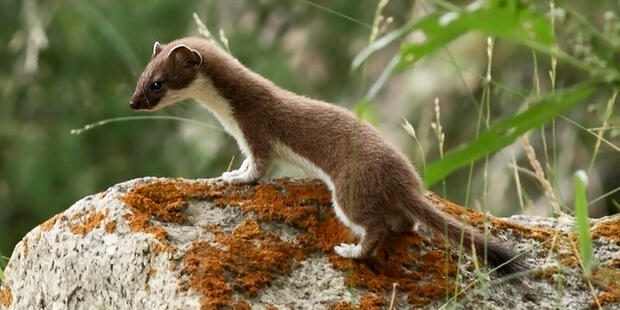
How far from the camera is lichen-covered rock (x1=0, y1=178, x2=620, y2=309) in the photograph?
3312 mm

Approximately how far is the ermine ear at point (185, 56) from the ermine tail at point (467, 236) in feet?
3.70

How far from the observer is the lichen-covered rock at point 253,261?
331cm

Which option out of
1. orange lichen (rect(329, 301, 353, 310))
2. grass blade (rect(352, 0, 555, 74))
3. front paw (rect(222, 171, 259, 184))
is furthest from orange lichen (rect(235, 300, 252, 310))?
grass blade (rect(352, 0, 555, 74))

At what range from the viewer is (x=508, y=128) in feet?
7.70

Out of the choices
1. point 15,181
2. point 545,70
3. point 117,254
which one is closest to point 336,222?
point 117,254

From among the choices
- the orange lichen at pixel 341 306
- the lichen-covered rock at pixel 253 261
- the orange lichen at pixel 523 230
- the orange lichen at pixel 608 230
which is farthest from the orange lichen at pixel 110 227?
the orange lichen at pixel 608 230

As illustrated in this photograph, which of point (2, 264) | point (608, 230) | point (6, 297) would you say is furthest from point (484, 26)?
point (2, 264)

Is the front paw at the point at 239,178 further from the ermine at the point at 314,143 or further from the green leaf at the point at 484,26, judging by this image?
the green leaf at the point at 484,26

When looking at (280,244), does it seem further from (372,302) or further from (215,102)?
(215,102)

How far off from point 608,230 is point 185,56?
1618 millimetres

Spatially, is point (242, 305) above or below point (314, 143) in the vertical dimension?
below

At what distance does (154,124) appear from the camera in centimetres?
1012

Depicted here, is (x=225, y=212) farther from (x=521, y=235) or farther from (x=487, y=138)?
(x=487, y=138)

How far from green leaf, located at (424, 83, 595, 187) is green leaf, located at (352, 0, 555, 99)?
113 mm
